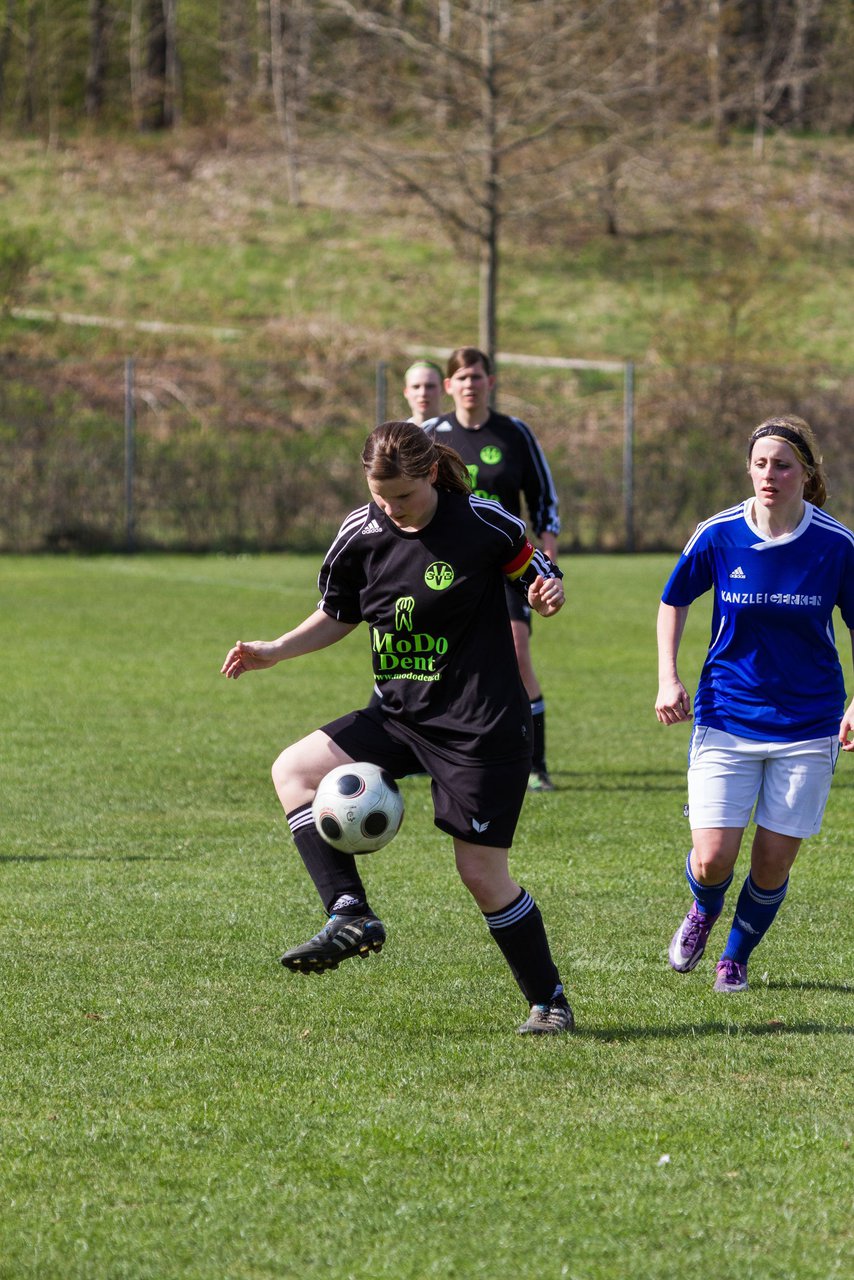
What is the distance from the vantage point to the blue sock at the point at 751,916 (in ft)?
17.2

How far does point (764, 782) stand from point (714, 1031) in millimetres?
808

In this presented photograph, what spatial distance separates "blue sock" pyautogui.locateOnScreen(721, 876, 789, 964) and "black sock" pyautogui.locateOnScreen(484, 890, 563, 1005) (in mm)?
801

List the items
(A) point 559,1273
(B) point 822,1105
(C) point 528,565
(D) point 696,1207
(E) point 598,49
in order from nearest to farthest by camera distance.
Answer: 1. (A) point 559,1273
2. (D) point 696,1207
3. (B) point 822,1105
4. (C) point 528,565
5. (E) point 598,49

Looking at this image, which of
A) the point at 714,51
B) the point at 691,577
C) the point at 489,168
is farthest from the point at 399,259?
the point at 691,577

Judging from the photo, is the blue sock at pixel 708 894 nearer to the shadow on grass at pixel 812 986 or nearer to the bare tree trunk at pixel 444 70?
the shadow on grass at pixel 812 986

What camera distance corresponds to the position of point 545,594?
185 inches

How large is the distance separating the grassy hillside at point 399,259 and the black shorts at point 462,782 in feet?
95.5

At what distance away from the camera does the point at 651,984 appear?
531 cm

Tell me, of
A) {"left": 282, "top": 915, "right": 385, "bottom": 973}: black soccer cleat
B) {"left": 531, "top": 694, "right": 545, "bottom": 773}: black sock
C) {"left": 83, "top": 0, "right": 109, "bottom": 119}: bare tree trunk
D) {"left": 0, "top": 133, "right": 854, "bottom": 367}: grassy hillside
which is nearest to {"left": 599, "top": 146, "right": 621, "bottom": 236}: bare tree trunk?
{"left": 0, "top": 133, "right": 854, "bottom": 367}: grassy hillside

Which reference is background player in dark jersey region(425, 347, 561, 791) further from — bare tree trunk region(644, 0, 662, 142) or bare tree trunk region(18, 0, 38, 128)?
bare tree trunk region(18, 0, 38, 128)

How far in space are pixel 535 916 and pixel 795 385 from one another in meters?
26.6

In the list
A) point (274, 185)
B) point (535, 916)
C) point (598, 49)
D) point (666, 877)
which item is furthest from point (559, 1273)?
point (274, 185)

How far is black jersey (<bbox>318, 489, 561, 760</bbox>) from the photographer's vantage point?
15.2 feet

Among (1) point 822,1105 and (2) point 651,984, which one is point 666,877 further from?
(1) point 822,1105
